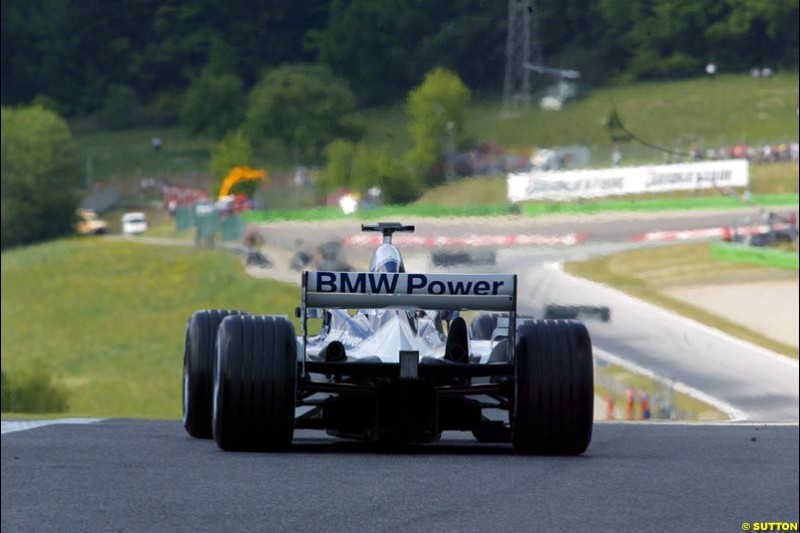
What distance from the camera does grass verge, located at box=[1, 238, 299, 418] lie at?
6209 cm

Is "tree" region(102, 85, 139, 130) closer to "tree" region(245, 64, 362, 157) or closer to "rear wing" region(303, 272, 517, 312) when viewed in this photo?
"tree" region(245, 64, 362, 157)

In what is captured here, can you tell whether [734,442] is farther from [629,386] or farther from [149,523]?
[629,386]

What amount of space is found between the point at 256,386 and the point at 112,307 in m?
63.6

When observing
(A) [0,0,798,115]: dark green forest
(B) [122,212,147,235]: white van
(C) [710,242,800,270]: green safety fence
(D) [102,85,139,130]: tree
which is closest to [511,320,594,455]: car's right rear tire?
(C) [710,242,800,270]: green safety fence

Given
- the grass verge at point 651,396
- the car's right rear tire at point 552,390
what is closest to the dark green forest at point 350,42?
the grass verge at point 651,396

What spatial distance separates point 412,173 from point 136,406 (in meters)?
19.2

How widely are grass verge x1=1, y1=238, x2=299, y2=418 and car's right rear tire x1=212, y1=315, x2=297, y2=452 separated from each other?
148 feet

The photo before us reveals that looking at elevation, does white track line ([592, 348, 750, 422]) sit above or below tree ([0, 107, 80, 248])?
below

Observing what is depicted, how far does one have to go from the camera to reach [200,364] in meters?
13.4

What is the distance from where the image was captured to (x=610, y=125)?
69.4 metres

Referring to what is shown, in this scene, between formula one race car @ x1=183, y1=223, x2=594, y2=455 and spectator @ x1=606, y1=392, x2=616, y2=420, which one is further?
spectator @ x1=606, y1=392, x2=616, y2=420

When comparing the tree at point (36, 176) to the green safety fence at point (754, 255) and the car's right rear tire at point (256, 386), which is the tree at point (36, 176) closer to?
the green safety fence at point (754, 255)

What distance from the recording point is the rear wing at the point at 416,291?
12094 millimetres

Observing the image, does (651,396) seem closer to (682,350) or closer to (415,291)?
(682,350)
